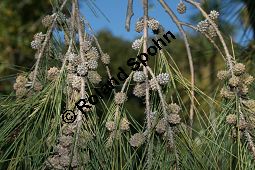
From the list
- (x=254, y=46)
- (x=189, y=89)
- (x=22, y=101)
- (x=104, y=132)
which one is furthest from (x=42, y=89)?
(x=254, y=46)

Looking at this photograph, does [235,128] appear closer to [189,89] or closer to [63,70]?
[189,89]

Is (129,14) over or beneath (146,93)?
over

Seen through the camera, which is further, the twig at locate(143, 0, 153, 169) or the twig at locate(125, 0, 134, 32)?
the twig at locate(125, 0, 134, 32)

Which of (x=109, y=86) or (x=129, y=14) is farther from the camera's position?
(x=129, y=14)

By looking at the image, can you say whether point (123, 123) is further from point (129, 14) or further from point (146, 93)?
point (129, 14)

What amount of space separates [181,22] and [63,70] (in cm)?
24

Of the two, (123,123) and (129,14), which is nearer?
(123,123)

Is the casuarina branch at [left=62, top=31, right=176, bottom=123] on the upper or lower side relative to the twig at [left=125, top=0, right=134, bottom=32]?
lower

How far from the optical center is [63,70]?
0.78 m

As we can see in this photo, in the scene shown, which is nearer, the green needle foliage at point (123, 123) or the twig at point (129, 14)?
the green needle foliage at point (123, 123)

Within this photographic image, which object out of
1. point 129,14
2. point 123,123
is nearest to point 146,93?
point 123,123

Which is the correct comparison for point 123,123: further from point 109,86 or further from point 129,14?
point 129,14

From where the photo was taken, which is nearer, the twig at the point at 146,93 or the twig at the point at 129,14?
the twig at the point at 146,93

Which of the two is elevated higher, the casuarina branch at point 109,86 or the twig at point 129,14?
the twig at point 129,14
